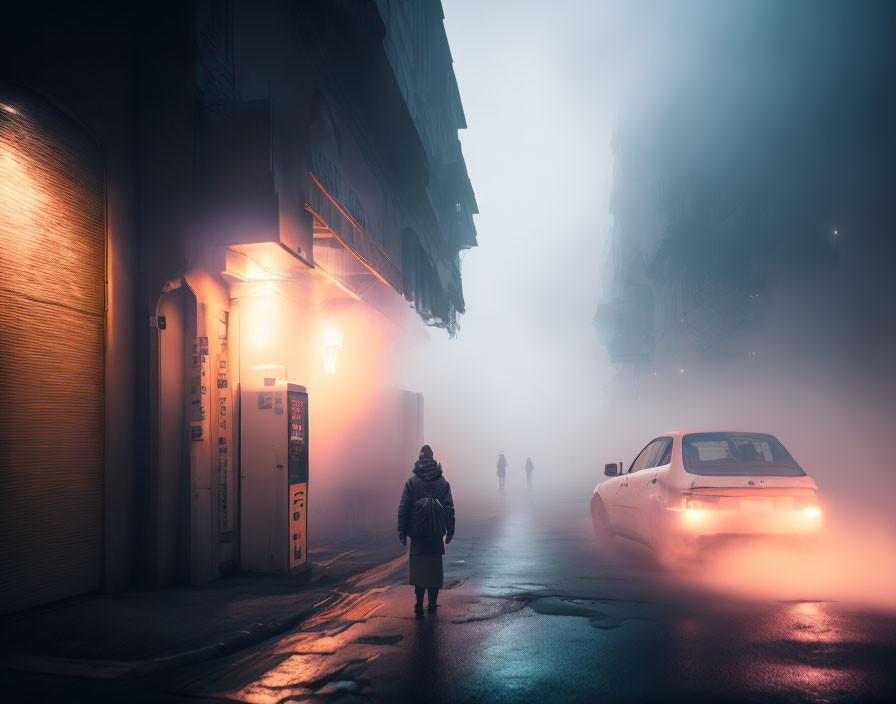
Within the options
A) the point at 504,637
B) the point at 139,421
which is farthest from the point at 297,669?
the point at 139,421

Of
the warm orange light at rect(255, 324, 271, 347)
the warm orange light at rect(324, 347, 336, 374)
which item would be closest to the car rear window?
the warm orange light at rect(255, 324, 271, 347)

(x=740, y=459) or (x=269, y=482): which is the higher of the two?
(x=740, y=459)

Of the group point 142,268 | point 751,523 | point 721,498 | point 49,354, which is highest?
point 142,268

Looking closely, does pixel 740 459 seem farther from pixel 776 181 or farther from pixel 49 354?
pixel 776 181

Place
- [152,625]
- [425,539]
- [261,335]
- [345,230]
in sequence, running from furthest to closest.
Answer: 1. [345,230]
2. [261,335]
3. [425,539]
4. [152,625]

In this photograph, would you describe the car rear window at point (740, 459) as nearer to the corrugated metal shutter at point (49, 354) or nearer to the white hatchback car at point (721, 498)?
the white hatchback car at point (721, 498)

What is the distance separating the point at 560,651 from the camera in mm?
5141

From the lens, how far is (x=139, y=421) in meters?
7.61

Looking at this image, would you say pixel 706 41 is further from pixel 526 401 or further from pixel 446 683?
pixel 526 401

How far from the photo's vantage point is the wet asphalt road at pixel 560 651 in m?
4.25

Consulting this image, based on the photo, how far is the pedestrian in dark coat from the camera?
→ 22.0ft

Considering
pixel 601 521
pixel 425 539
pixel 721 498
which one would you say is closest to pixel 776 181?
pixel 601 521

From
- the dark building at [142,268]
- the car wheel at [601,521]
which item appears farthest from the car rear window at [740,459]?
the dark building at [142,268]

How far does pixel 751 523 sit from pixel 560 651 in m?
3.75
